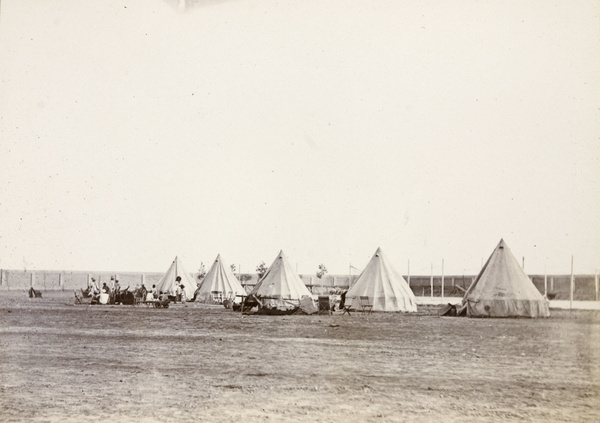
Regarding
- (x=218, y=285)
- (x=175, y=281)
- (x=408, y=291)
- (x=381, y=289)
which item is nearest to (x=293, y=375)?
(x=381, y=289)

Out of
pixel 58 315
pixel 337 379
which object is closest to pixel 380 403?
pixel 337 379

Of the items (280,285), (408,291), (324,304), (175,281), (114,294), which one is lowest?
(324,304)

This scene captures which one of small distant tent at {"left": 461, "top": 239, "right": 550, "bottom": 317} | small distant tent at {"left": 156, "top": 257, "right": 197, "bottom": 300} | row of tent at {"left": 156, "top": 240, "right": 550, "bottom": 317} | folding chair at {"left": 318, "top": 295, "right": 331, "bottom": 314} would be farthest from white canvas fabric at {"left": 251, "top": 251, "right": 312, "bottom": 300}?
small distant tent at {"left": 156, "top": 257, "right": 197, "bottom": 300}

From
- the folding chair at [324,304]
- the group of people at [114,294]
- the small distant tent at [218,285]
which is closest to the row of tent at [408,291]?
the folding chair at [324,304]

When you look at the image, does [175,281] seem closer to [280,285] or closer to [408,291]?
[280,285]

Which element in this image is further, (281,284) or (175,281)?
(175,281)

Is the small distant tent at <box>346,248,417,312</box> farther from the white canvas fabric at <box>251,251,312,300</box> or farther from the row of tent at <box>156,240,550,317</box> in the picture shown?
the white canvas fabric at <box>251,251,312,300</box>

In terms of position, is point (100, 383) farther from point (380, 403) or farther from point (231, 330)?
point (231, 330)
